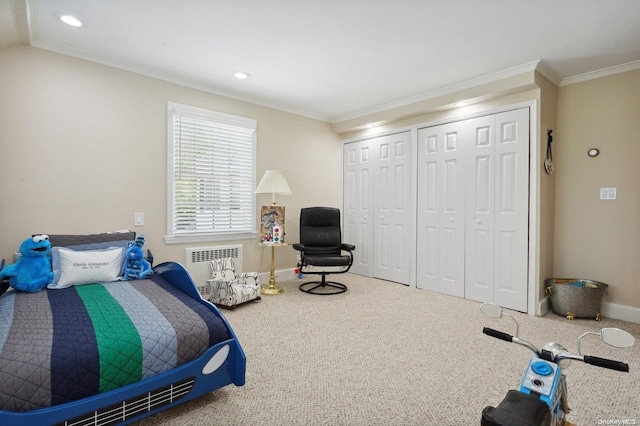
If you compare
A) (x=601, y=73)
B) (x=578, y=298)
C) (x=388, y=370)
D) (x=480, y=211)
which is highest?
(x=601, y=73)

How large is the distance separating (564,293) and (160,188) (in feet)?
14.3

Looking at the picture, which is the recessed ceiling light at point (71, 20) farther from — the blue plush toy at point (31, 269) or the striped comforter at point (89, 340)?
the striped comforter at point (89, 340)

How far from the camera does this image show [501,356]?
2477 mm

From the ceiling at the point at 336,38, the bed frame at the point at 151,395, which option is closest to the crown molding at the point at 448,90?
the ceiling at the point at 336,38

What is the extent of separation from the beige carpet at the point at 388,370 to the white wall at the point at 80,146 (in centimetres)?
163

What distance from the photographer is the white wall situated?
112 inches

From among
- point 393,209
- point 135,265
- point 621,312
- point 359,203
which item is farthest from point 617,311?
point 135,265

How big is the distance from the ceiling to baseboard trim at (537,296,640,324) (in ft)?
7.75

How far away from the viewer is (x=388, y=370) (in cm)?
226

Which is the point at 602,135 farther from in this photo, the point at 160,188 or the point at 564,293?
the point at 160,188

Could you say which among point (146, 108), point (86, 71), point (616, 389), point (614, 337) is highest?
point (86, 71)

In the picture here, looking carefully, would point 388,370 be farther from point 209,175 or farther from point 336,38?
point 209,175

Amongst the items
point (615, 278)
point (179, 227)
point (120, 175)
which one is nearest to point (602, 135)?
point (615, 278)

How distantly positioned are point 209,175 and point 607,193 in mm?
4331
